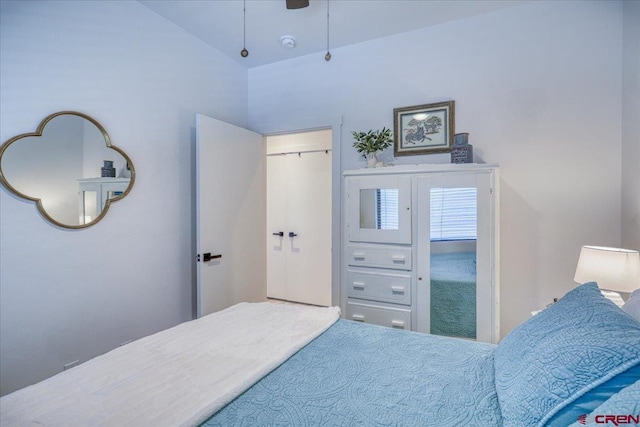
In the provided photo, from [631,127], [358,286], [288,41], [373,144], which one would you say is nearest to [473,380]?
[358,286]

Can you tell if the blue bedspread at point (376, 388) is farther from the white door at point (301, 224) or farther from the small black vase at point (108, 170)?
the white door at point (301, 224)

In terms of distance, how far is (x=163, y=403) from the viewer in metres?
0.93

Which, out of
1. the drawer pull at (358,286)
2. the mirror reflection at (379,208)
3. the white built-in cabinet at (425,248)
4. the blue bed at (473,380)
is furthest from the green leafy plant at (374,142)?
the blue bed at (473,380)

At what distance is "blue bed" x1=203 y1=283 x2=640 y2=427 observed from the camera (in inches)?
27.2

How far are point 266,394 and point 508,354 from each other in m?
0.80

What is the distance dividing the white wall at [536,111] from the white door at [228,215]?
1.47m

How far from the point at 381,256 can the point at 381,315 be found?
0.44 meters

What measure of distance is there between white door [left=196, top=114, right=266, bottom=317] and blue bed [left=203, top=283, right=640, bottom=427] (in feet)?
5.12

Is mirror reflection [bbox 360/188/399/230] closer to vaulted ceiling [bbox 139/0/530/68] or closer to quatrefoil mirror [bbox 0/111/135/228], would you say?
vaulted ceiling [bbox 139/0/530/68]

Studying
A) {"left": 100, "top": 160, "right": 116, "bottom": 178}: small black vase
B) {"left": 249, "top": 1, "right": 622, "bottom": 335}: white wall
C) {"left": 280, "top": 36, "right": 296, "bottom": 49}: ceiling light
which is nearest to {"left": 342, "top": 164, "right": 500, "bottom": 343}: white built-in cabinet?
{"left": 249, "top": 1, "right": 622, "bottom": 335}: white wall

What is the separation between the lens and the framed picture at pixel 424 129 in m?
2.51

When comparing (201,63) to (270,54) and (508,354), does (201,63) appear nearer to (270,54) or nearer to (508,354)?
(270,54)

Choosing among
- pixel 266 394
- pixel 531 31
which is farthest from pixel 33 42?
pixel 531 31

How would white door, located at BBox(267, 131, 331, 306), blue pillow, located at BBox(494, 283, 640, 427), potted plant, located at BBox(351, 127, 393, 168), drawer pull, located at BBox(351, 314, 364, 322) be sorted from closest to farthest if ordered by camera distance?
blue pillow, located at BBox(494, 283, 640, 427), drawer pull, located at BBox(351, 314, 364, 322), potted plant, located at BBox(351, 127, 393, 168), white door, located at BBox(267, 131, 331, 306)
